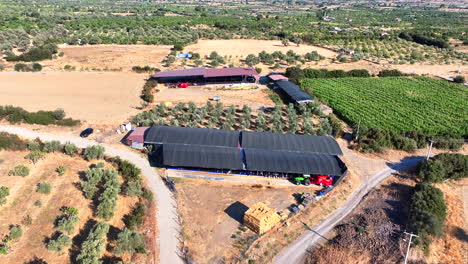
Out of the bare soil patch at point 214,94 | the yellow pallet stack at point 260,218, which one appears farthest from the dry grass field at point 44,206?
the bare soil patch at point 214,94

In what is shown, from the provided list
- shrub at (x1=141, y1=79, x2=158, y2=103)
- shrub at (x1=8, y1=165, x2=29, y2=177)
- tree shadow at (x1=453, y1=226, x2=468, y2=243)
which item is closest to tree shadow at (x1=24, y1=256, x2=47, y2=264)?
shrub at (x1=8, y1=165, x2=29, y2=177)

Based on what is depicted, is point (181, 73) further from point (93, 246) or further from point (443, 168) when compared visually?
point (443, 168)

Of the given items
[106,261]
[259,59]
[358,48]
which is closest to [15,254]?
[106,261]

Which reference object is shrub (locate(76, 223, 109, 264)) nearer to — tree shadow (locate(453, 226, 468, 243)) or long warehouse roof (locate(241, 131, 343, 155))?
long warehouse roof (locate(241, 131, 343, 155))

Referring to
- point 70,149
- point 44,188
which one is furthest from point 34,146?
point 44,188

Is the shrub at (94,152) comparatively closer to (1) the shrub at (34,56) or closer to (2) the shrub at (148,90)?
(2) the shrub at (148,90)

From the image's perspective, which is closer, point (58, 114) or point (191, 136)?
point (191, 136)

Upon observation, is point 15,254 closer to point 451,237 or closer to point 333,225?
point 333,225
